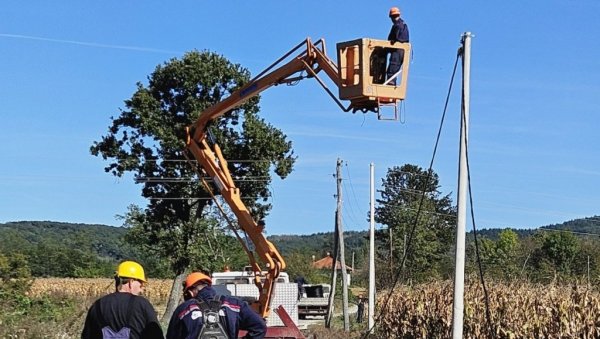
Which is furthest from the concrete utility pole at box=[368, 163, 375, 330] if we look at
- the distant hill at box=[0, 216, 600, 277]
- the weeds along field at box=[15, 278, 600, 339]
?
the distant hill at box=[0, 216, 600, 277]

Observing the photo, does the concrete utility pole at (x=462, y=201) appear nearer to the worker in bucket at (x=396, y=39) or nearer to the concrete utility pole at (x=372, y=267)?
the worker in bucket at (x=396, y=39)

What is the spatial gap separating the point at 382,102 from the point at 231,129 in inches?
1088

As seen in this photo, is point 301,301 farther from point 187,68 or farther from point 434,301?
point 434,301

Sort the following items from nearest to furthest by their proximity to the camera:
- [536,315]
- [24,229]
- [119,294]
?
[119,294]
[536,315]
[24,229]

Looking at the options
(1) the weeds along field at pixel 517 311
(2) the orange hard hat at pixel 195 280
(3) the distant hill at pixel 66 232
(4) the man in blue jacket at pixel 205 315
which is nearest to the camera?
(4) the man in blue jacket at pixel 205 315

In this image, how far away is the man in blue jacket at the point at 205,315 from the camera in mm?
7539

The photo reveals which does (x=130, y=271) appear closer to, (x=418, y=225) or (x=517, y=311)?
(x=517, y=311)

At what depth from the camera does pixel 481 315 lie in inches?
742

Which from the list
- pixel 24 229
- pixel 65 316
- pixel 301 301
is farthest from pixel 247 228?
pixel 24 229

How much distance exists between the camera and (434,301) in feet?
73.3

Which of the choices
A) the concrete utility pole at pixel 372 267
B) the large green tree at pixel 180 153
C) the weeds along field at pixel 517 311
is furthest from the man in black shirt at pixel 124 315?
the large green tree at pixel 180 153

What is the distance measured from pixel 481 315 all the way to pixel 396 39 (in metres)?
7.13

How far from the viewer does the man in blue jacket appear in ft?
24.7

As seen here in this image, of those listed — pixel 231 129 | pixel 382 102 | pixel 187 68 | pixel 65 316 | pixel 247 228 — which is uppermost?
Answer: pixel 187 68
